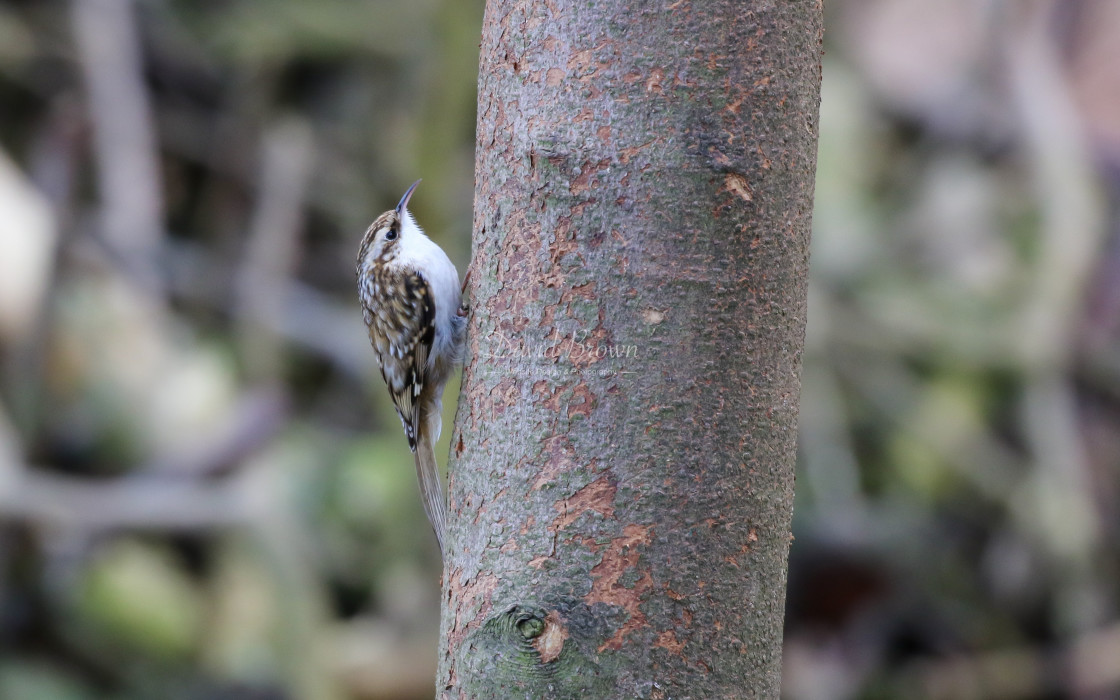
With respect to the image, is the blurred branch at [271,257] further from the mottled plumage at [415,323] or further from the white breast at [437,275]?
the white breast at [437,275]

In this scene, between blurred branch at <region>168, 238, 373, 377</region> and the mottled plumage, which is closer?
the mottled plumage

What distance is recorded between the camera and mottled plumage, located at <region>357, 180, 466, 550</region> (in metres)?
2.34

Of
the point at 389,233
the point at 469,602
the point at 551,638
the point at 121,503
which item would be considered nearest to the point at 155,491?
the point at 121,503

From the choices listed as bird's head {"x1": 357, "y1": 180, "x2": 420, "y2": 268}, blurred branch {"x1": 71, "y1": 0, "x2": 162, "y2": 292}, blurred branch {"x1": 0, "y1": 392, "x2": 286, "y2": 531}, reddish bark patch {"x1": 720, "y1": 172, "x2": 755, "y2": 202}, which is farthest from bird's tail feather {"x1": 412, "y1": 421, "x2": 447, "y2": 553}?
blurred branch {"x1": 71, "y1": 0, "x2": 162, "y2": 292}

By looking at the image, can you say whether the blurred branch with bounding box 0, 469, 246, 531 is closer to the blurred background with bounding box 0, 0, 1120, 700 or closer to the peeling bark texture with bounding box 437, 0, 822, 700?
the blurred background with bounding box 0, 0, 1120, 700

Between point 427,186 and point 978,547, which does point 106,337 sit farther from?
point 978,547

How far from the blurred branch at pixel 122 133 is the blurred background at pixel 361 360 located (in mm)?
20

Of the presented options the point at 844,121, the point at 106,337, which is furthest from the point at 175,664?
the point at 844,121

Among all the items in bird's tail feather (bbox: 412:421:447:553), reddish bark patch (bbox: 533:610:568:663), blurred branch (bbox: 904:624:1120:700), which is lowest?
blurred branch (bbox: 904:624:1120:700)

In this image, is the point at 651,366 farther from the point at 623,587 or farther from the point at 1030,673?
the point at 1030,673

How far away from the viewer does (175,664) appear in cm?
445

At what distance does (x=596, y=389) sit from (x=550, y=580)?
22cm

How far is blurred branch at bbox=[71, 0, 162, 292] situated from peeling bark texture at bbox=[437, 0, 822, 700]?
493 cm

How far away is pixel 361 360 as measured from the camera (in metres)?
6.04
